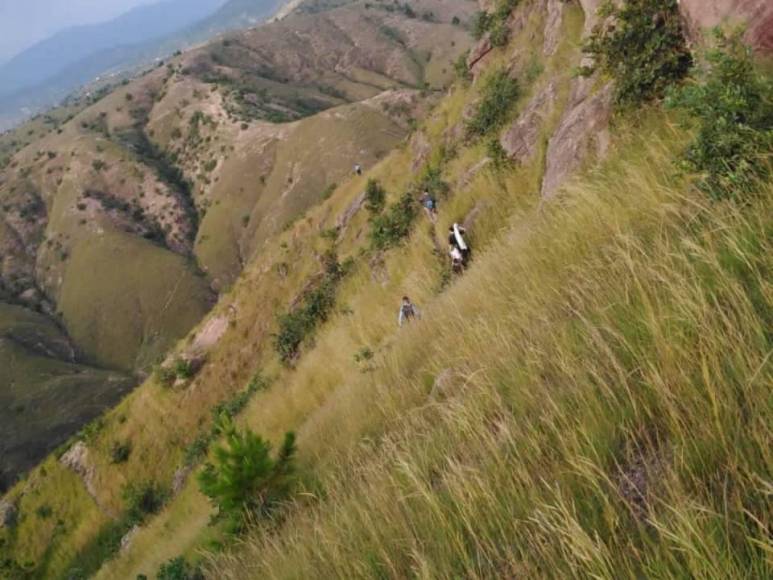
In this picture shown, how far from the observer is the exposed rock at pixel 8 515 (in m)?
40.2

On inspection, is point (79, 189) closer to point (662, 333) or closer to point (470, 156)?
point (470, 156)

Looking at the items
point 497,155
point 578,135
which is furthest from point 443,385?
point 497,155

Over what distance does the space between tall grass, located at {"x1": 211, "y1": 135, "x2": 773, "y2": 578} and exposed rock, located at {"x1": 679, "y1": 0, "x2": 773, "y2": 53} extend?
2.21 m

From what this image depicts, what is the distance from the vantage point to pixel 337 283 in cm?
2281

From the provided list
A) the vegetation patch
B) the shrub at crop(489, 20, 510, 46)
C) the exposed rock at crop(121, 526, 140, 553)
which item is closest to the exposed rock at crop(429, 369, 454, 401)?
the vegetation patch

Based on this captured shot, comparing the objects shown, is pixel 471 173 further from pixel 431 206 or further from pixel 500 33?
pixel 500 33

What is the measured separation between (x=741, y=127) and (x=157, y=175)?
5876 inches

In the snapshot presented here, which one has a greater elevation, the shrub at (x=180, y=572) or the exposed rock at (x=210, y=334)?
the shrub at (x=180, y=572)

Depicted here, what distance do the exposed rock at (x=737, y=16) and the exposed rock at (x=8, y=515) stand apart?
51.0 metres

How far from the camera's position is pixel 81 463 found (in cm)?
3869

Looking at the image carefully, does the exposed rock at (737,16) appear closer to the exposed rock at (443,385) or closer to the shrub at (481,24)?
the exposed rock at (443,385)

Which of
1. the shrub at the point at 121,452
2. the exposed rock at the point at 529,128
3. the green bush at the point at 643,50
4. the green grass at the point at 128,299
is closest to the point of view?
the green bush at the point at 643,50

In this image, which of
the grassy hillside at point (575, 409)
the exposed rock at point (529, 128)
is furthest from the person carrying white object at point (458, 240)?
the exposed rock at point (529, 128)

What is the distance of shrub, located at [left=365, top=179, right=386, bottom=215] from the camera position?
83.6ft
